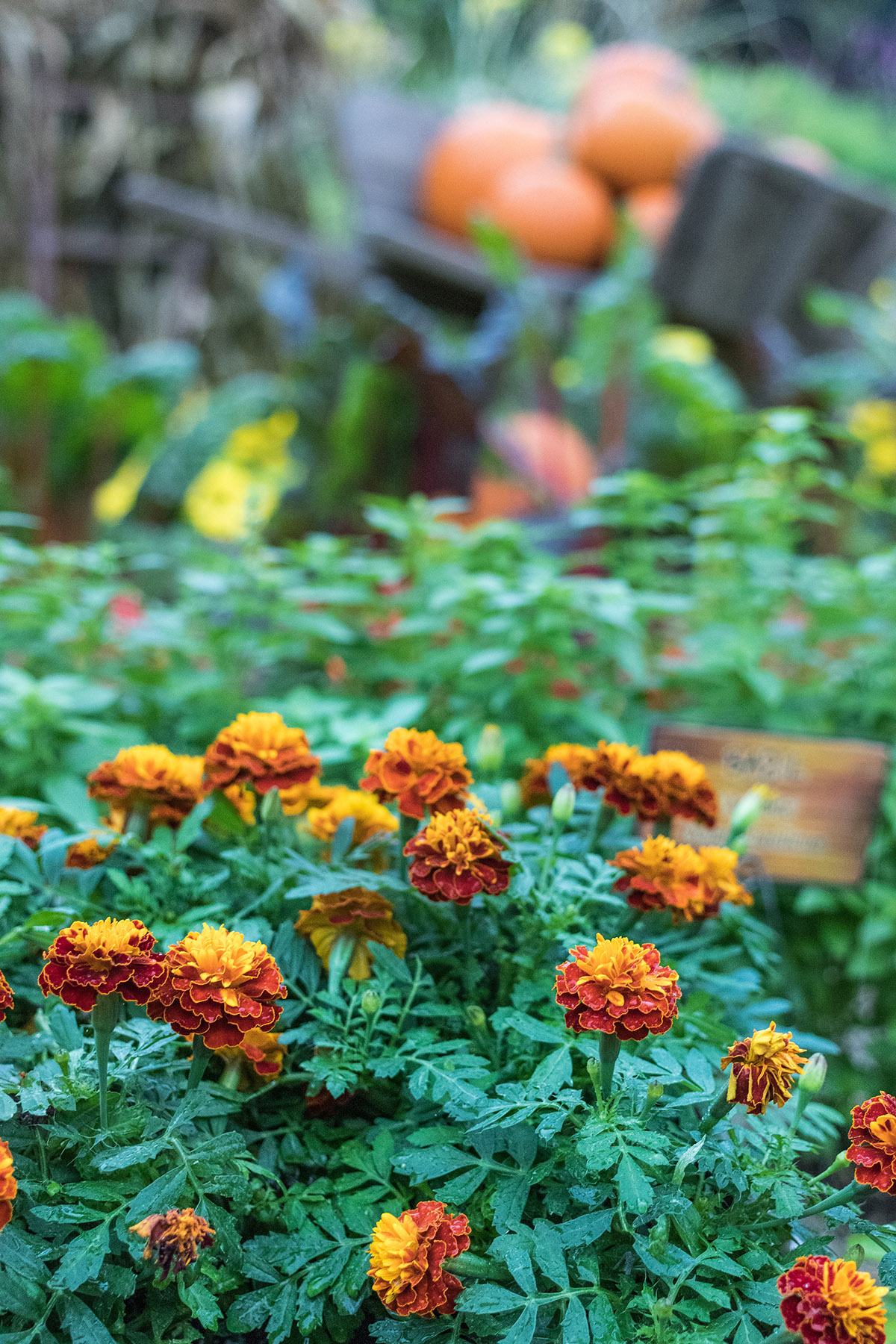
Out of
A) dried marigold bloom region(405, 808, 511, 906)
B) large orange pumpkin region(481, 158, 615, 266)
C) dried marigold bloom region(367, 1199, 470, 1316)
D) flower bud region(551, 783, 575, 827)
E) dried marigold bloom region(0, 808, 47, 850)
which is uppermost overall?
large orange pumpkin region(481, 158, 615, 266)

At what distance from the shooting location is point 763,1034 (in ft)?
1.83

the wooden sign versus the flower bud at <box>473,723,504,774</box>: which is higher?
the flower bud at <box>473,723,504,774</box>

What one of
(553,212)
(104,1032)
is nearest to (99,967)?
(104,1032)

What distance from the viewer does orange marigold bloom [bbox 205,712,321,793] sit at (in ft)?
2.33

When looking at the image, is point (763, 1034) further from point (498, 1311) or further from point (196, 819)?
point (196, 819)

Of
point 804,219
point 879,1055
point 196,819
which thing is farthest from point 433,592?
point 804,219

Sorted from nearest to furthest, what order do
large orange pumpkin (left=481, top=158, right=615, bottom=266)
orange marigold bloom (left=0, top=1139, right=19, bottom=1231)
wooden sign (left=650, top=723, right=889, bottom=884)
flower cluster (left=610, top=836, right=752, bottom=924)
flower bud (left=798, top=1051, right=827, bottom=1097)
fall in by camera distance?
orange marigold bloom (left=0, top=1139, right=19, bottom=1231), flower bud (left=798, top=1051, right=827, bottom=1097), flower cluster (left=610, top=836, right=752, bottom=924), wooden sign (left=650, top=723, right=889, bottom=884), large orange pumpkin (left=481, top=158, right=615, bottom=266)

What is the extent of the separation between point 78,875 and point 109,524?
1.54 m

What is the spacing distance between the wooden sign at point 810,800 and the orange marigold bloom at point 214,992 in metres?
0.58

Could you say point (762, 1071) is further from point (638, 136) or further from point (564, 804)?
point (638, 136)

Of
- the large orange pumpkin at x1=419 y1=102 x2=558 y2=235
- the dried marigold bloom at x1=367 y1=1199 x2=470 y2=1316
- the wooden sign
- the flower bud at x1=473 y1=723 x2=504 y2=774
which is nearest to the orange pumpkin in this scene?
the large orange pumpkin at x1=419 y1=102 x2=558 y2=235

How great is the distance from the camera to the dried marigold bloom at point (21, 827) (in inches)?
30.5

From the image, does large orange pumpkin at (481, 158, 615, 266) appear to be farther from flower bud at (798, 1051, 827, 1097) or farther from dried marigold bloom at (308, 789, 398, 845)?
flower bud at (798, 1051, 827, 1097)

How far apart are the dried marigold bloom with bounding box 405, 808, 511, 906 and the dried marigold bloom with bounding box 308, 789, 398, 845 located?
0.13 m
